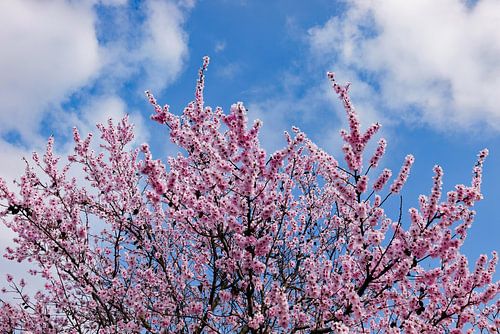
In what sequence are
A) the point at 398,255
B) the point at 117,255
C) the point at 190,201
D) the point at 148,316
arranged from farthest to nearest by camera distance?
the point at 117,255, the point at 148,316, the point at 190,201, the point at 398,255

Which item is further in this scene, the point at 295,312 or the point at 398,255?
the point at 295,312

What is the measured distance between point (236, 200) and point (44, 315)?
5.70 metres

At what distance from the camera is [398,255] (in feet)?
19.4

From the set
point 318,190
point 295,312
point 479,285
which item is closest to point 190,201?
point 295,312

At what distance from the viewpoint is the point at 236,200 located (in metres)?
6.40

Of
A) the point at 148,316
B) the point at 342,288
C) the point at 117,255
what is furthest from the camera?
the point at 117,255

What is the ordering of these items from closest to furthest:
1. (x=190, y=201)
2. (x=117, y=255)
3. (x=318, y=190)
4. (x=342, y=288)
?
(x=342, y=288) < (x=190, y=201) < (x=117, y=255) < (x=318, y=190)

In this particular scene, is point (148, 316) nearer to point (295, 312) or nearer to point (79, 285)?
point (79, 285)

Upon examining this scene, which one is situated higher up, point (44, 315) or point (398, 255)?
point (44, 315)

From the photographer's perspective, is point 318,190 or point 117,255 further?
point 318,190

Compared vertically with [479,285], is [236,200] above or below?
above

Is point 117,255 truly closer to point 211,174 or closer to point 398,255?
point 211,174

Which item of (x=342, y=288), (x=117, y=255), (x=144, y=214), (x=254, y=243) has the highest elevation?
(x=144, y=214)

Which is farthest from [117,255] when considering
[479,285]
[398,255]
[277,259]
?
[479,285]
